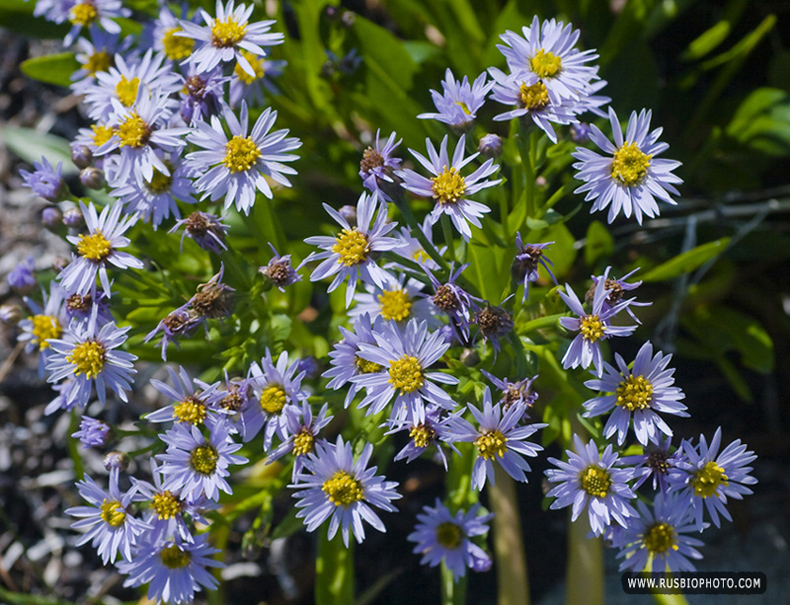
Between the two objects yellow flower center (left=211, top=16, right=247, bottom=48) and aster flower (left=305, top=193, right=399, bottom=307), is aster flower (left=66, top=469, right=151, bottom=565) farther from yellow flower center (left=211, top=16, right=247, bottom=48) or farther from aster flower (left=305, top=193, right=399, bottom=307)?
yellow flower center (left=211, top=16, right=247, bottom=48)

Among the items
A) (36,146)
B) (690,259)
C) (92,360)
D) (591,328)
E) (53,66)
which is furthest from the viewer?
(36,146)

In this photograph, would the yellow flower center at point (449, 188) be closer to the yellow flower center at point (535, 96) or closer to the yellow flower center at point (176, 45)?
the yellow flower center at point (535, 96)

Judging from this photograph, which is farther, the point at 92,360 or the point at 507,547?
the point at 507,547

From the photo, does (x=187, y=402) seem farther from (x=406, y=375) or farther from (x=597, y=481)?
(x=597, y=481)

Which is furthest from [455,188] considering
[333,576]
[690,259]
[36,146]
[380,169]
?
[36,146]

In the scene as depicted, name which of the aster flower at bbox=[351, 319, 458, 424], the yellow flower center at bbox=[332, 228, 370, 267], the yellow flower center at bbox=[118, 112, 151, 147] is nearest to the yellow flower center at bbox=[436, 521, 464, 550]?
the aster flower at bbox=[351, 319, 458, 424]

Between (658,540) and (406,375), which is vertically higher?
(406,375)

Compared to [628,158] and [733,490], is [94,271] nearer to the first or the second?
[628,158]
